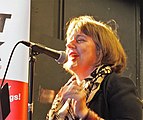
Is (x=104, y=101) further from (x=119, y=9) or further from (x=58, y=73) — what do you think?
(x=119, y=9)

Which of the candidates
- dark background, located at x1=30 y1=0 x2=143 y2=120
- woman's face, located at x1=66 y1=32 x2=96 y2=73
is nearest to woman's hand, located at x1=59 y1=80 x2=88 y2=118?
woman's face, located at x1=66 y1=32 x2=96 y2=73

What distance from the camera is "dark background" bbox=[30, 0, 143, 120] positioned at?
98.4 inches

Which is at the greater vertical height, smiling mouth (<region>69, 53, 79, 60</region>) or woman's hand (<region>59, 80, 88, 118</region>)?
smiling mouth (<region>69, 53, 79, 60</region>)

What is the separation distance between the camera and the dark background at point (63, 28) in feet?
8.20

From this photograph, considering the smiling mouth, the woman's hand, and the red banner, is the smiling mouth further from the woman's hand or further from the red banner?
the red banner

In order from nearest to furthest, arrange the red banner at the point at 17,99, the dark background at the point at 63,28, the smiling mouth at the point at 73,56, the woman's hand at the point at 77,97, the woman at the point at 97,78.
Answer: the woman's hand at the point at 77,97 < the woman at the point at 97,78 < the smiling mouth at the point at 73,56 < the red banner at the point at 17,99 < the dark background at the point at 63,28

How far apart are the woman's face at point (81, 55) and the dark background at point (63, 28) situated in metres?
0.87

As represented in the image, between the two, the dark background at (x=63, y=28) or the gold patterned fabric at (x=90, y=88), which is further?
the dark background at (x=63, y=28)

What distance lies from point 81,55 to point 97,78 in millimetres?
121

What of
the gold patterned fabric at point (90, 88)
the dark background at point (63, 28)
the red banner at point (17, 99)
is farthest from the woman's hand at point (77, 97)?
the dark background at point (63, 28)

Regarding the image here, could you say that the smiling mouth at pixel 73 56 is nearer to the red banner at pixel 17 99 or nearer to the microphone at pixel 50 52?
the microphone at pixel 50 52

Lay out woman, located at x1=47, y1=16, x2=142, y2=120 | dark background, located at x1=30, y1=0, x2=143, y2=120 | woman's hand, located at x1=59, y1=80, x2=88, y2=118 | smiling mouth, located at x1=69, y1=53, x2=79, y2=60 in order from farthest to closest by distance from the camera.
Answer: dark background, located at x1=30, y1=0, x2=143, y2=120 → smiling mouth, located at x1=69, y1=53, x2=79, y2=60 → woman, located at x1=47, y1=16, x2=142, y2=120 → woman's hand, located at x1=59, y1=80, x2=88, y2=118

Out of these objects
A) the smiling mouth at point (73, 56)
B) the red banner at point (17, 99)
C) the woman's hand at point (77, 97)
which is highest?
the smiling mouth at point (73, 56)

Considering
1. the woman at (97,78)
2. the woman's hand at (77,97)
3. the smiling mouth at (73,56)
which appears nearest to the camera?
the woman's hand at (77,97)
